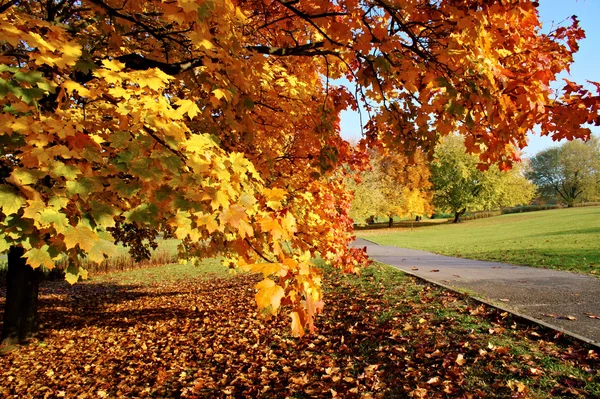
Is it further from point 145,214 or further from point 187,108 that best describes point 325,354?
point 187,108

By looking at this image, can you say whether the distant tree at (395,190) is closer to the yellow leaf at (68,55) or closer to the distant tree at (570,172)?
the distant tree at (570,172)

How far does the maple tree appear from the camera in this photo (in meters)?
2.29

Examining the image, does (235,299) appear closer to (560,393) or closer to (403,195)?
(560,393)

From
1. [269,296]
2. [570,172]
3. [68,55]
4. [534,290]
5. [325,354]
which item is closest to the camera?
[269,296]

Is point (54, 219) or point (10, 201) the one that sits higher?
point (10, 201)

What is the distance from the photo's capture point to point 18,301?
281 inches

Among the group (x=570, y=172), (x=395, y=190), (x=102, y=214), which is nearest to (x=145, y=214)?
(x=102, y=214)

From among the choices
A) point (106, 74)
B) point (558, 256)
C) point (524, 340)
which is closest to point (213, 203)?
point (106, 74)

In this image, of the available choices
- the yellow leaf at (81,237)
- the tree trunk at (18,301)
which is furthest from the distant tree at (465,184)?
the yellow leaf at (81,237)

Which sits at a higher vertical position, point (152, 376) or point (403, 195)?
point (403, 195)

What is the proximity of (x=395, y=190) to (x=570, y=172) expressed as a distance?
31.4 metres

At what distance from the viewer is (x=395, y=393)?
3.94 metres

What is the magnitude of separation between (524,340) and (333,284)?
5938 millimetres

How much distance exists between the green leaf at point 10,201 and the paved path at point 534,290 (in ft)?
19.0
